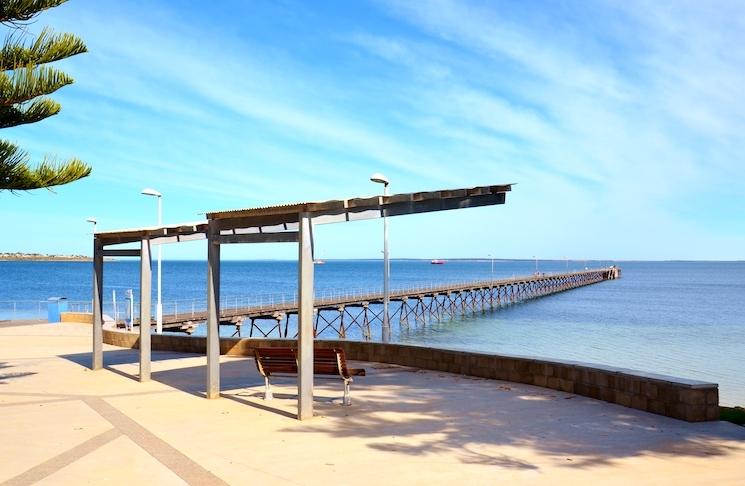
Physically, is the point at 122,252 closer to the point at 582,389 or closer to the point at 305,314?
the point at 305,314

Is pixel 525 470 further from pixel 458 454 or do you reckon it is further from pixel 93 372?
pixel 93 372

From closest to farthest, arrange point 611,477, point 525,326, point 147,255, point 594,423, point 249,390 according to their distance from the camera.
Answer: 1. point 611,477
2. point 594,423
3. point 249,390
4. point 147,255
5. point 525,326

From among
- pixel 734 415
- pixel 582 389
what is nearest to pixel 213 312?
pixel 582 389

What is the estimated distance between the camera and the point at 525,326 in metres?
50.5

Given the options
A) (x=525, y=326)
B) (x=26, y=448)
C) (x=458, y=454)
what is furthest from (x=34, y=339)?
(x=525, y=326)

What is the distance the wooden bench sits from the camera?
838cm

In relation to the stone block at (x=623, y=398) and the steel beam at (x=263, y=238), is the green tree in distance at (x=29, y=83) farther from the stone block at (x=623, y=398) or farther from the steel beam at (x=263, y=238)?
the stone block at (x=623, y=398)

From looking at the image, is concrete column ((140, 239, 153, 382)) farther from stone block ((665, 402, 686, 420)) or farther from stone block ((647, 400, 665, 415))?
stone block ((665, 402, 686, 420))

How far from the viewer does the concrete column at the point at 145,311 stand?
1051 centimetres

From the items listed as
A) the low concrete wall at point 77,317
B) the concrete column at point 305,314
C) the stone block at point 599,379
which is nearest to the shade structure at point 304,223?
the concrete column at point 305,314

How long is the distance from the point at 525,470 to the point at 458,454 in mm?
718

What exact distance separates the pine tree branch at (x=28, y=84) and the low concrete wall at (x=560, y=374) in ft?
20.0

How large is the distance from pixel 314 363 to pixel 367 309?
167 ft

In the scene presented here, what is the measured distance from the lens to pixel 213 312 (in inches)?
364
